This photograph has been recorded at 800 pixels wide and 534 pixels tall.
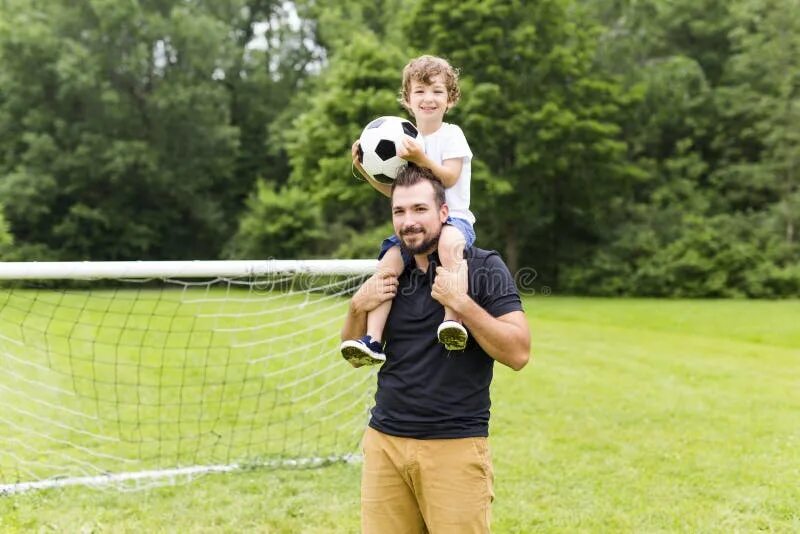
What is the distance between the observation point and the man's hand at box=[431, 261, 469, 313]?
2.18 m

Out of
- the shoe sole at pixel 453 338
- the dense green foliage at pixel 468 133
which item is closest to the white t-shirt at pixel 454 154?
the shoe sole at pixel 453 338

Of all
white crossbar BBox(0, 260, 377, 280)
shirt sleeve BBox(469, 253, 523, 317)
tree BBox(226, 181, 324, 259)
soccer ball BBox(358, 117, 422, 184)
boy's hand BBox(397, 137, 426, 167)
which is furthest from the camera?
tree BBox(226, 181, 324, 259)

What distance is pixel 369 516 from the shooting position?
2.30 metres

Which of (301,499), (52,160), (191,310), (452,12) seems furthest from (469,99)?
(301,499)

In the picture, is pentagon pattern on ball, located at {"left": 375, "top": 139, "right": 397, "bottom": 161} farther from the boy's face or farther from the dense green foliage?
the dense green foliage


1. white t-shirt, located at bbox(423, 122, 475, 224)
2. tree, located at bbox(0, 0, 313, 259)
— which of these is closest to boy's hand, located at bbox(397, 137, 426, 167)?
white t-shirt, located at bbox(423, 122, 475, 224)

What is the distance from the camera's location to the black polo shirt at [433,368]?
2275 millimetres

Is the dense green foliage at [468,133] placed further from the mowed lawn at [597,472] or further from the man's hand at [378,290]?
the man's hand at [378,290]

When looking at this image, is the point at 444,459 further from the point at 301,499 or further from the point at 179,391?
the point at 179,391

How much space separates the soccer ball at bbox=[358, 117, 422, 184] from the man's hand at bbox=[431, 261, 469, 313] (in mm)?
780

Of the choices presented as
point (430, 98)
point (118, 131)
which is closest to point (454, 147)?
point (430, 98)

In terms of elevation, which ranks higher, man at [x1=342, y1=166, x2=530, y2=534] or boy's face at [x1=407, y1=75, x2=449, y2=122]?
boy's face at [x1=407, y1=75, x2=449, y2=122]

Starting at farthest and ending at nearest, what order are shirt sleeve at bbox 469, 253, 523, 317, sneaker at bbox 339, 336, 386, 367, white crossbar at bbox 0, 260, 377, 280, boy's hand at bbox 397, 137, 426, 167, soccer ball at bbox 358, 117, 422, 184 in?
white crossbar at bbox 0, 260, 377, 280 < soccer ball at bbox 358, 117, 422, 184 < boy's hand at bbox 397, 137, 426, 167 < sneaker at bbox 339, 336, 386, 367 < shirt sleeve at bbox 469, 253, 523, 317

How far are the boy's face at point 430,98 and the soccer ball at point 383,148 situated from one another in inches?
10.8
